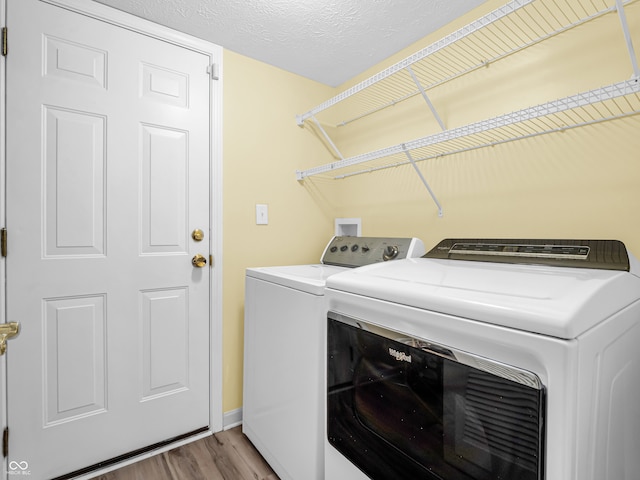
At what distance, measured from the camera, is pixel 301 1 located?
1518 mm

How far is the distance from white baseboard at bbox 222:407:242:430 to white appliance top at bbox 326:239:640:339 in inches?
48.8

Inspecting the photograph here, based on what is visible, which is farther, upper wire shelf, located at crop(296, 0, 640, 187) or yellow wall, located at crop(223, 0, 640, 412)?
yellow wall, located at crop(223, 0, 640, 412)

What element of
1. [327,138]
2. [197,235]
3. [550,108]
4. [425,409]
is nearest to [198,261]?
[197,235]

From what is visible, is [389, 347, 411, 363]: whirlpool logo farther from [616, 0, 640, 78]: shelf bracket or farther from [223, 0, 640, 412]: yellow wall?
[616, 0, 640, 78]: shelf bracket

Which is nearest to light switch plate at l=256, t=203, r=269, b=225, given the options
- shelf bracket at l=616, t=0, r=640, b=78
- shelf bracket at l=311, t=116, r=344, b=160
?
shelf bracket at l=311, t=116, r=344, b=160

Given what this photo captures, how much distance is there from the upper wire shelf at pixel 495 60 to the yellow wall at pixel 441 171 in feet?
0.15

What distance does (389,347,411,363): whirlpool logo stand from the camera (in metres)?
0.93

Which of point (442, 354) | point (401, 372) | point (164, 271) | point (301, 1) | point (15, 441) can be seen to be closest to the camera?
point (442, 354)

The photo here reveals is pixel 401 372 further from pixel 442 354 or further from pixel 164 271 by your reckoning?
pixel 164 271

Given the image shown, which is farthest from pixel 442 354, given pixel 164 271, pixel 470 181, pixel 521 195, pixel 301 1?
pixel 301 1

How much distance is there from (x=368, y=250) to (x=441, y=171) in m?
0.57

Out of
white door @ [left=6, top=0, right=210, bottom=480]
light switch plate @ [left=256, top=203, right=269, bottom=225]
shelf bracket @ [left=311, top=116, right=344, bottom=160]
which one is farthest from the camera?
shelf bracket @ [left=311, top=116, right=344, bottom=160]

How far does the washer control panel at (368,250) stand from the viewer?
167cm

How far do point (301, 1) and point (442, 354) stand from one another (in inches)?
63.4
